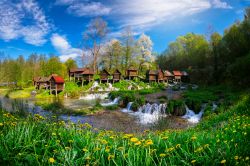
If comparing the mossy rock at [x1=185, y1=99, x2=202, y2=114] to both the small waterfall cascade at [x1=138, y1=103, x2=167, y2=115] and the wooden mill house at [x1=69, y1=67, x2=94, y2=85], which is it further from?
the wooden mill house at [x1=69, y1=67, x2=94, y2=85]

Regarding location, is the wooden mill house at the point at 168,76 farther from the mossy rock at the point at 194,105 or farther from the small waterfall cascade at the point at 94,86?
the mossy rock at the point at 194,105

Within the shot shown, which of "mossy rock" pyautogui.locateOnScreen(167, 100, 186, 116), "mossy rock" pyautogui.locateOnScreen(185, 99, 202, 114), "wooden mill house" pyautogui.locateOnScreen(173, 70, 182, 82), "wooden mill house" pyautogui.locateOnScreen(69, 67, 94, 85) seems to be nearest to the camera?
"mossy rock" pyautogui.locateOnScreen(167, 100, 186, 116)

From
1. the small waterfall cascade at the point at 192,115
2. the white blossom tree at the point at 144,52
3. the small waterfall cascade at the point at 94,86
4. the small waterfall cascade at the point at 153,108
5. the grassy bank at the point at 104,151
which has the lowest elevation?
the small waterfall cascade at the point at 192,115

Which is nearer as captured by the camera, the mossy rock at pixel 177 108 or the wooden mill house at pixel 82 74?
the mossy rock at pixel 177 108

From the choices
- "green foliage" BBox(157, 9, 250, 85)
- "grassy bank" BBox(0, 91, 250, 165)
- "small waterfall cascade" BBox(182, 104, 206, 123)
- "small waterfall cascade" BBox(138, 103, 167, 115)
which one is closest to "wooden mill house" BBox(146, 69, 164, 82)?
"green foliage" BBox(157, 9, 250, 85)

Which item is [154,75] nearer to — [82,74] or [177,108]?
[82,74]

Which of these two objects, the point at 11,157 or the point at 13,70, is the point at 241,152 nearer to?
the point at 11,157

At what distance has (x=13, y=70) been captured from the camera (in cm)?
5069

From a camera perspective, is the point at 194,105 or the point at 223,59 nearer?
the point at 194,105

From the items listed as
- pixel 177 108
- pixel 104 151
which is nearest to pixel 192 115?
pixel 177 108

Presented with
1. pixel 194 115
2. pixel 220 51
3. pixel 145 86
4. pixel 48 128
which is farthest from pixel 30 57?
pixel 48 128

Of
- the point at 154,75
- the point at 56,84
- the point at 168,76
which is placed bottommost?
the point at 56,84

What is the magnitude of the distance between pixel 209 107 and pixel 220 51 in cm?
2851

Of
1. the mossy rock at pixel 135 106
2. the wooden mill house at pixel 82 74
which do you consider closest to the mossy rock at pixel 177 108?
the mossy rock at pixel 135 106
